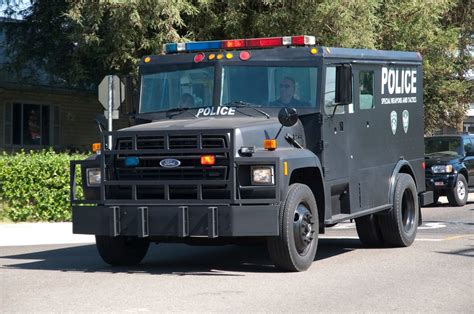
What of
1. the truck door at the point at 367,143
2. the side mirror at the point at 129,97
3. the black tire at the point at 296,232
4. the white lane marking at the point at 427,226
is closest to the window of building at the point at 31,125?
the white lane marking at the point at 427,226

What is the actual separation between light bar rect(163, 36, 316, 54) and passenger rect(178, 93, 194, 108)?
678 mm

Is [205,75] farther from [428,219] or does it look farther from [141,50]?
[141,50]

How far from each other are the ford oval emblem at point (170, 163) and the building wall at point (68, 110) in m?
18.4

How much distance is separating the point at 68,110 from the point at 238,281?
70.6ft

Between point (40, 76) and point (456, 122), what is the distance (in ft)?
54.8

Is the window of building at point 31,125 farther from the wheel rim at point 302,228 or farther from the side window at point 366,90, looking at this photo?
the wheel rim at point 302,228

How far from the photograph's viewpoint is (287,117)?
996 cm

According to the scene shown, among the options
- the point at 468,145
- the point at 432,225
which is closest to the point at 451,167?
the point at 468,145

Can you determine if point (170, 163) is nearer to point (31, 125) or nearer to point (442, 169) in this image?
point (442, 169)

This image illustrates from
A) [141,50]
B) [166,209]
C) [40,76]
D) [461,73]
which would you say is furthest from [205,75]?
[461,73]

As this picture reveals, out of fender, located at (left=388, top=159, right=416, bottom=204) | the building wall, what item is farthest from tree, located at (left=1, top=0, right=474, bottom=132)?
fender, located at (left=388, top=159, right=416, bottom=204)

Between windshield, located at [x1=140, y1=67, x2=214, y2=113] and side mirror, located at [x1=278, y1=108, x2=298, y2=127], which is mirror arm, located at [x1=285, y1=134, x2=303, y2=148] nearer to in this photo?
side mirror, located at [x1=278, y1=108, x2=298, y2=127]

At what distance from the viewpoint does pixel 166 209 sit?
9.77 meters

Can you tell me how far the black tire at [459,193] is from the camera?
70.8 feet
